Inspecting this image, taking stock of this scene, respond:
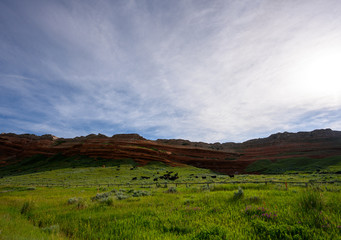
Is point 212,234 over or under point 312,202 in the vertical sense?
under

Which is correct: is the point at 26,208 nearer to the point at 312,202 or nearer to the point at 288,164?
Answer: the point at 312,202

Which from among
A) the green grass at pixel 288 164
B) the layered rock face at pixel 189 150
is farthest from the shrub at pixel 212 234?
the layered rock face at pixel 189 150

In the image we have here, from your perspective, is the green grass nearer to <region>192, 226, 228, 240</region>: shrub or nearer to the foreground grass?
the foreground grass

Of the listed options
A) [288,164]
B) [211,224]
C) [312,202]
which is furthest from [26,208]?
Answer: [288,164]

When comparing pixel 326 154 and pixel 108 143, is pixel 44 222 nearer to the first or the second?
pixel 108 143

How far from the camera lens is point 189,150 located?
290 feet

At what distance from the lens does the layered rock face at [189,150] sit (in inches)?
2975

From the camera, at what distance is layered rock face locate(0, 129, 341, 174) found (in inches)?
2975

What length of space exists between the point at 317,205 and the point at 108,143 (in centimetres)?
8515

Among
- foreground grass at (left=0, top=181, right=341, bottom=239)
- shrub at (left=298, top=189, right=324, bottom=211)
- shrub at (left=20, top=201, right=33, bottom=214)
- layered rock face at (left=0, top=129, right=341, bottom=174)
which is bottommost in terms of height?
shrub at (left=20, top=201, right=33, bottom=214)

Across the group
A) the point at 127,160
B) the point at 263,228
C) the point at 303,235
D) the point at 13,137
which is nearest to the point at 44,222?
the point at 263,228

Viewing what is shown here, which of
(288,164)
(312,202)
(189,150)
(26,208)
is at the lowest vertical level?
(26,208)

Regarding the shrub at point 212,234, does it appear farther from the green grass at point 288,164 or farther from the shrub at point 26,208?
the green grass at point 288,164

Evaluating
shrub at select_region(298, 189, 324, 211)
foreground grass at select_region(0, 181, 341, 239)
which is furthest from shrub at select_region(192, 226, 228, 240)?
shrub at select_region(298, 189, 324, 211)
